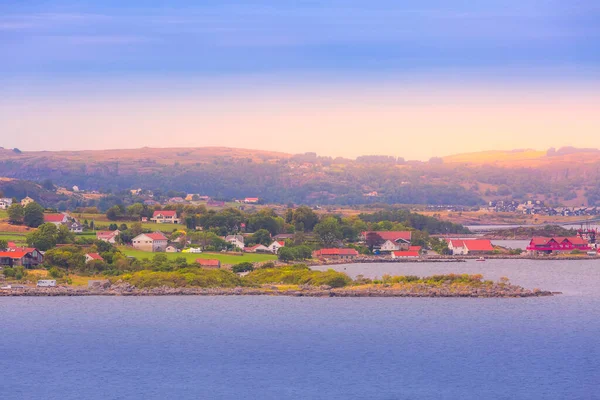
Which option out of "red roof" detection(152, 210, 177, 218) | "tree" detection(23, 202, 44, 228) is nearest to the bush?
"tree" detection(23, 202, 44, 228)

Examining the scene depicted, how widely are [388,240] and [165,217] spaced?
71.4 feet

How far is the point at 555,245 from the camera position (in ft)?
265

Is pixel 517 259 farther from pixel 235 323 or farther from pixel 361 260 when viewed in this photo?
pixel 235 323

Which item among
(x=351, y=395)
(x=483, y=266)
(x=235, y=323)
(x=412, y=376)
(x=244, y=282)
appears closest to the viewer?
(x=351, y=395)

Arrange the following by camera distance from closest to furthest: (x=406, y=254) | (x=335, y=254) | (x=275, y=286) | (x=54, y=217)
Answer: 1. (x=275, y=286)
2. (x=335, y=254)
3. (x=406, y=254)
4. (x=54, y=217)

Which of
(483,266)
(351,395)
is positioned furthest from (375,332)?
(483,266)

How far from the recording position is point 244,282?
165ft

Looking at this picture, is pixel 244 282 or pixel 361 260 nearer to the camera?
pixel 244 282

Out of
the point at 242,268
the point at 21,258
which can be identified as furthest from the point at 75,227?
the point at 242,268

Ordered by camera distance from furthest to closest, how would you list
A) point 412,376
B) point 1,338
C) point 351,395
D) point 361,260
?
point 361,260 → point 1,338 → point 412,376 → point 351,395

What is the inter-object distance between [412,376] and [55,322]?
660 inches

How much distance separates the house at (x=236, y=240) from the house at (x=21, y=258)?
20.7 metres

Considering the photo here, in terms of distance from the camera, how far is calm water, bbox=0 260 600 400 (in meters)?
27.4

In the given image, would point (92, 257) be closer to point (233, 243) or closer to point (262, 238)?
point (233, 243)
